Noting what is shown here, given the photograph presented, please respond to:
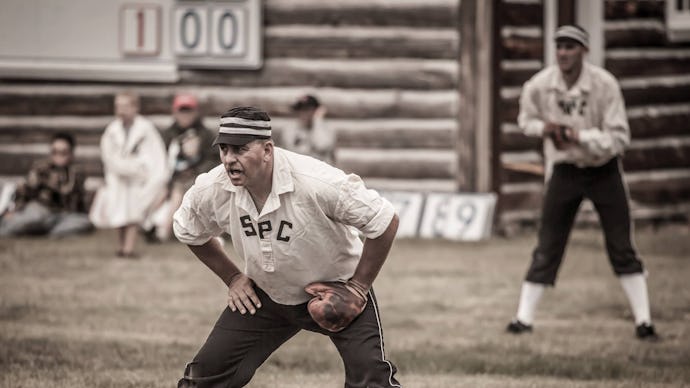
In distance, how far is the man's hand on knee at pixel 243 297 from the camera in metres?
6.03

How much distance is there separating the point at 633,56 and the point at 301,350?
8.74m

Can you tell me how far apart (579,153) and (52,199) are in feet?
25.7

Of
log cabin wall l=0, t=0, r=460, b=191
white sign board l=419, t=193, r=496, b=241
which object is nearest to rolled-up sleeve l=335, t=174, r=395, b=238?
white sign board l=419, t=193, r=496, b=241

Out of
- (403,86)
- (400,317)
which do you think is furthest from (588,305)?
(403,86)

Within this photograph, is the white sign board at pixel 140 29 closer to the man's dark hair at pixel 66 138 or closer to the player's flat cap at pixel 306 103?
the man's dark hair at pixel 66 138

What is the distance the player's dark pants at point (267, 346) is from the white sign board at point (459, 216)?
8.79 meters

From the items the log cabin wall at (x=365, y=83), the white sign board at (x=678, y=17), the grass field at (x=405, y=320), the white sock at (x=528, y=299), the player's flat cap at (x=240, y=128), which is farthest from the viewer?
the white sign board at (x=678, y=17)

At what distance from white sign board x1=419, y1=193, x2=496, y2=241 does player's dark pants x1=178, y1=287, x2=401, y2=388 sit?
8.79 m

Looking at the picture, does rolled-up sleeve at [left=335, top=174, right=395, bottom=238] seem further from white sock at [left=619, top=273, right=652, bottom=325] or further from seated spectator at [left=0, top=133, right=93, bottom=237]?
seated spectator at [left=0, top=133, right=93, bottom=237]

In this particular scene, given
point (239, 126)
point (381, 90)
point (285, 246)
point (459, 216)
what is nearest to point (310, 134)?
point (381, 90)

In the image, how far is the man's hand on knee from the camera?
603 centimetres

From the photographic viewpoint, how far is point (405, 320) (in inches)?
397

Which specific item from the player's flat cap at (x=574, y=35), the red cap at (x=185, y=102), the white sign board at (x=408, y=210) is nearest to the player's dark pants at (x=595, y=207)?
the player's flat cap at (x=574, y=35)

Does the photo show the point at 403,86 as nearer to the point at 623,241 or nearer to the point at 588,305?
the point at 588,305
